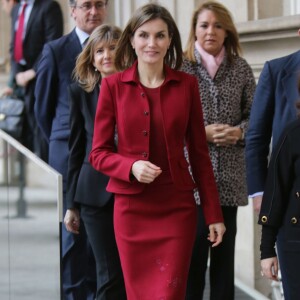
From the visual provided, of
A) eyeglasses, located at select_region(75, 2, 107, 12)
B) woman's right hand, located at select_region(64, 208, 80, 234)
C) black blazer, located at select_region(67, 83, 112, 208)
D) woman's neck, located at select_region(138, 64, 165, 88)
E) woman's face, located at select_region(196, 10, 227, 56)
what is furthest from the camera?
eyeglasses, located at select_region(75, 2, 107, 12)

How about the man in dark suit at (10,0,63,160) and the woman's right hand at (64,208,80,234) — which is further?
the man in dark suit at (10,0,63,160)

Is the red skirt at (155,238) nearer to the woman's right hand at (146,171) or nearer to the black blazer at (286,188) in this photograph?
the woman's right hand at (146,171)

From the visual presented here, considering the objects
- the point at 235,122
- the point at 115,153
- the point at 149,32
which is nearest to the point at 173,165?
the point at 115,153

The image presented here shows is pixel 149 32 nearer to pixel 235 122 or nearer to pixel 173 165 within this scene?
pixel 173 165

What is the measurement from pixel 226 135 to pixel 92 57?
0.79 meters

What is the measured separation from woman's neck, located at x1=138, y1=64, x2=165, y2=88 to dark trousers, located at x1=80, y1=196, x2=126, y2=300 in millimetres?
679

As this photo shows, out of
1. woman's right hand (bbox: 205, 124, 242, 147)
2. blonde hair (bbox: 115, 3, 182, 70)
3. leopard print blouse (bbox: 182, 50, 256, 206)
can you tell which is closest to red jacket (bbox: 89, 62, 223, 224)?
blonde hair (bbox: 115, 3, 182, 70)

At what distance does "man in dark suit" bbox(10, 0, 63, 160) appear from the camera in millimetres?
8523

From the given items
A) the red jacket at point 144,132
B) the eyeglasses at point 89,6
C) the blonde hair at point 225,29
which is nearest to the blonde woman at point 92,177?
the red jacket at point 144,132

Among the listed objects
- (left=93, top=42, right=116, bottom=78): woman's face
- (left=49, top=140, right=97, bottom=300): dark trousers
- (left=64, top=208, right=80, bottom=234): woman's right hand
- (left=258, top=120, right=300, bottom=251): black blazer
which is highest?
(left=93, top=42, right=116, bottom=78): woman's face

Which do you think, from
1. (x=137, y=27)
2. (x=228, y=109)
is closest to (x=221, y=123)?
(x=228, y=109)

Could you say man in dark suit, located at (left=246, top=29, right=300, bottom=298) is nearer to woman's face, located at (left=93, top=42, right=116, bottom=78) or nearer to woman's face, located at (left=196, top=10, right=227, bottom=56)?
woman's face, located at (left=93, top=42, right=116, bottom=78)

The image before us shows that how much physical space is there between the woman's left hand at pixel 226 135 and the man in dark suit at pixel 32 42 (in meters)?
2.99

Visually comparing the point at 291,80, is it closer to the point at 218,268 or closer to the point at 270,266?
the point at 270,266
